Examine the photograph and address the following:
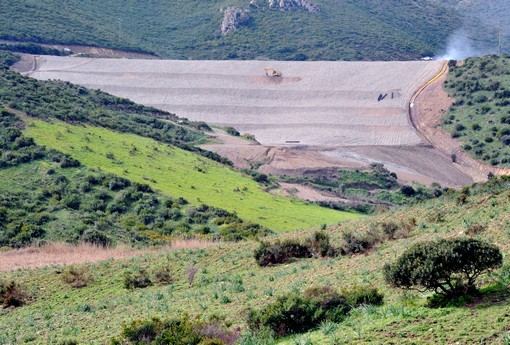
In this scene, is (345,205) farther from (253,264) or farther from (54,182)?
(253,264)

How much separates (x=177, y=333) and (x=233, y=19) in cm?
14710

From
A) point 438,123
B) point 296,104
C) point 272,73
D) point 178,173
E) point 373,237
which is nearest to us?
point 373,237

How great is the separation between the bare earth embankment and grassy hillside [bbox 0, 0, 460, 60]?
85.4ft

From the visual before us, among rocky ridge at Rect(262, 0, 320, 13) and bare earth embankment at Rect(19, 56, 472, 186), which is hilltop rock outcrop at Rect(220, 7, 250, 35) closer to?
rocky ridge at Rect(262, 0, 320, 13)

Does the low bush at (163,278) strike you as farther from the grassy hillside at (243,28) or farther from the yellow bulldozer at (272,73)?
the grassy hillside at (243,28)

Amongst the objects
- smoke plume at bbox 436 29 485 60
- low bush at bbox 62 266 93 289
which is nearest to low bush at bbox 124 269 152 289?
low bush at bbox 62 266 93 289

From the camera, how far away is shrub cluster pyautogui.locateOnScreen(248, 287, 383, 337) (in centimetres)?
1493

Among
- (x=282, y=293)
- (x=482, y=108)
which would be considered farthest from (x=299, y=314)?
(x=482, y=108)

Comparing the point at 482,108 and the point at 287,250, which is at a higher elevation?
the point at 287,250

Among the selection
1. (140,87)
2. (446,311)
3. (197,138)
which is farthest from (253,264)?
(140,87)

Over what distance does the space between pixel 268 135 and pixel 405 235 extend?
60.5 meters

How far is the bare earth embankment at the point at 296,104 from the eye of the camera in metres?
69.6

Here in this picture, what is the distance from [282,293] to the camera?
18391mm

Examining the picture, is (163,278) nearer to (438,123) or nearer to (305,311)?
(305,311)
